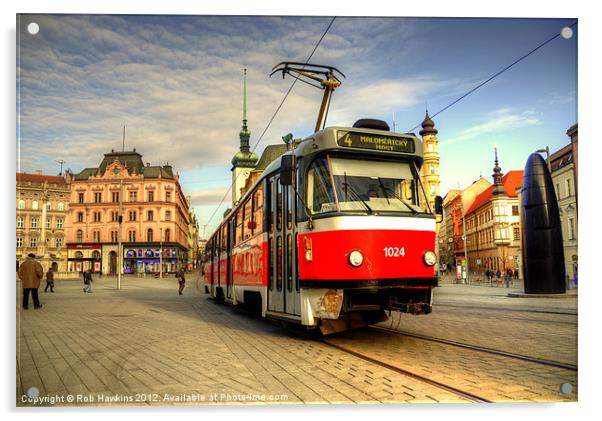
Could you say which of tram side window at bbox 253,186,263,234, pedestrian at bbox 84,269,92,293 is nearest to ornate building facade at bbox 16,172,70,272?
tram side window at bbox 253,186,263,234

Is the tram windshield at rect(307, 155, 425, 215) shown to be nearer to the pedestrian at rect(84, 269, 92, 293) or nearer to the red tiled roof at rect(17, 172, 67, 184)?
the red tiled roof at rect(17, 172, 67, 184)

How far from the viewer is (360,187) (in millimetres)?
7590

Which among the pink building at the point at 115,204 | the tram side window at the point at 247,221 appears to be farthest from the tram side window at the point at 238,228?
the pink building at the point at 115,204

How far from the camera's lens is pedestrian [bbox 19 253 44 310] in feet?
18.7

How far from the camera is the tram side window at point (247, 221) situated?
1128 centimetres

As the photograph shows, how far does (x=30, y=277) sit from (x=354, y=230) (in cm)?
493

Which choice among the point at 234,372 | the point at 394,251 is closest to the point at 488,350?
the point at 394,251

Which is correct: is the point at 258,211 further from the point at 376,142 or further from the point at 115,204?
the point at 115,204

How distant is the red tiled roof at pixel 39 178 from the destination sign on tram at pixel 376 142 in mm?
3849

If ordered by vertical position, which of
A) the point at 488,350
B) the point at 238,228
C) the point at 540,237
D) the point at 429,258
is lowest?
the point at 488,350
